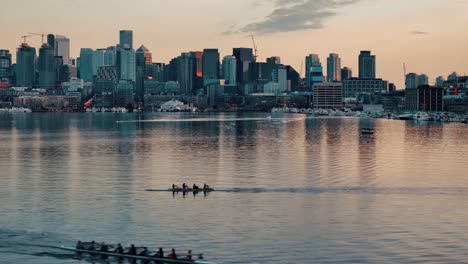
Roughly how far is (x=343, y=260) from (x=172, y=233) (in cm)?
1235

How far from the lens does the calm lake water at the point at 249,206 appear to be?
144 ft

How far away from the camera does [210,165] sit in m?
88.2

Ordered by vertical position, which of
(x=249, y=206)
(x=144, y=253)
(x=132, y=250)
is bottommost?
(x=144, y=253)

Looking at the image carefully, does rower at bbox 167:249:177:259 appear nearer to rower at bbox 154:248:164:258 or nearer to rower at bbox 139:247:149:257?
rower at bbox 154:248:164:258

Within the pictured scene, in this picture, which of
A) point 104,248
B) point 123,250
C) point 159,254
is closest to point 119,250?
point 123,250

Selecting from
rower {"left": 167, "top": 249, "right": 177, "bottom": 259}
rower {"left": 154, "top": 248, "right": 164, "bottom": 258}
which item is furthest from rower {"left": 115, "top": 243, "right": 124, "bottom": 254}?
rower {"left": 167, "top": 249, "right": 177, "bottom": 259}

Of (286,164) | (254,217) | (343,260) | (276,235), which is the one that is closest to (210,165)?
(286,164)

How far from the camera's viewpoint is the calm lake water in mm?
43938

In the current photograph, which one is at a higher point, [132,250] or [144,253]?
[132,250]

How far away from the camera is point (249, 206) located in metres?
57.3

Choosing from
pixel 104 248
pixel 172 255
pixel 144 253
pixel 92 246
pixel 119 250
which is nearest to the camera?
pixel 172 255

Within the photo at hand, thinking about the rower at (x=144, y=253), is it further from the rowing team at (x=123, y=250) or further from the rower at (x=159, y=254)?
the rower at (x=159, y=254)

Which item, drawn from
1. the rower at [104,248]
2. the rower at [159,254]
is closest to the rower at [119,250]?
the rower at [104,248]

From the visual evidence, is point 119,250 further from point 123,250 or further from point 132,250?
point 132,250
